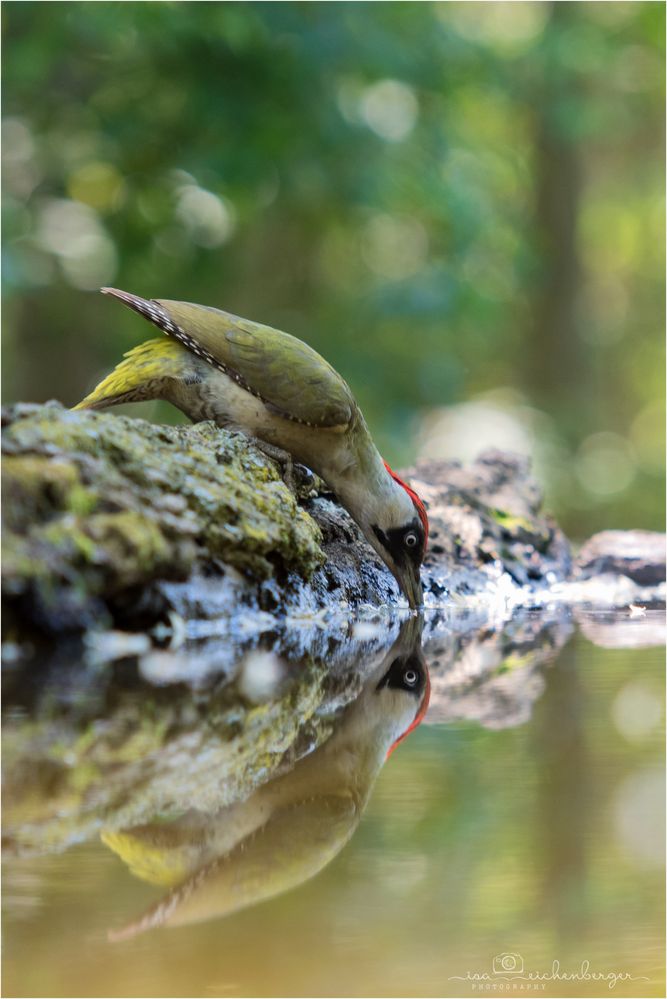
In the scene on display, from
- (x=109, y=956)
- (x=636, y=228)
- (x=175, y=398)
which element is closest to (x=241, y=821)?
(x=109, y=956)

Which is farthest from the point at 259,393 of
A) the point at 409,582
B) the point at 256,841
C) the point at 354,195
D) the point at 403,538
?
the point at 354,195

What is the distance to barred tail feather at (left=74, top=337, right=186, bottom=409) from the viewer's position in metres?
3.72

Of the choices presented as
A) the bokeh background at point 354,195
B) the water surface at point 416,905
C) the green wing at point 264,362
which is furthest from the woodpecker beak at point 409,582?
the bokeh background at point 354,195

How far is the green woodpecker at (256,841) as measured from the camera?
1300 millimetres

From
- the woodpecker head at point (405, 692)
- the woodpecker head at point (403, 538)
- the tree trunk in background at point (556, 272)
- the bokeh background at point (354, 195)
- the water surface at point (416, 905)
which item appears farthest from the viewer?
the tree trunk in background at point (556, 272)

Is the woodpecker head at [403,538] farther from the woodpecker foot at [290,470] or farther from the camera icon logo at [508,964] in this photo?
the camera icon logo at [508,964]

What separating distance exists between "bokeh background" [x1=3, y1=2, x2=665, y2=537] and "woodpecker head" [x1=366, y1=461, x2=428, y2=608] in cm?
828

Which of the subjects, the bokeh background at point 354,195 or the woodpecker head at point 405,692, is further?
the bokeh background at point 354,195

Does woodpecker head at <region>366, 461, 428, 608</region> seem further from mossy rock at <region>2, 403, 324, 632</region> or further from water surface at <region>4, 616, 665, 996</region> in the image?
water surface at <region>4, 616, 665, 996</region>

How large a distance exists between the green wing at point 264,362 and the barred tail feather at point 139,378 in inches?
3.0

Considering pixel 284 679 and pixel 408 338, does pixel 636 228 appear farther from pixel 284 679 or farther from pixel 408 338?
pixel 284 679

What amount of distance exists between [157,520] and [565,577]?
2347mm

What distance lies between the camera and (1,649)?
2393mm

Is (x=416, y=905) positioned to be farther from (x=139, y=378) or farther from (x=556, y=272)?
(x=556, y=272)
